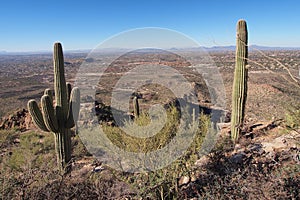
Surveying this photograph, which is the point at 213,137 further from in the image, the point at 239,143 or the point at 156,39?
the point at 156,39

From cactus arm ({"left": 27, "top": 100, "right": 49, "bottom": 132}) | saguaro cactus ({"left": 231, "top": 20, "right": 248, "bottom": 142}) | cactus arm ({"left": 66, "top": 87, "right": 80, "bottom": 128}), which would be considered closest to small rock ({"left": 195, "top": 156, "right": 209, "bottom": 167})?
saguaro cactus ({"left": 231, "top": 20, "right": 248, "bottom": 142})

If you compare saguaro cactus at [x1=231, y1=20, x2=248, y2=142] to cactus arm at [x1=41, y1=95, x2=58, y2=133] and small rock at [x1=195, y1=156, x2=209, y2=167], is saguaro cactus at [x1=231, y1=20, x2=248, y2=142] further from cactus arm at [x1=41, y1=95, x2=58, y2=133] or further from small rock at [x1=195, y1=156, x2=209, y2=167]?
cactus arm at [x1=41, y1=95, x2=58, y2=133]

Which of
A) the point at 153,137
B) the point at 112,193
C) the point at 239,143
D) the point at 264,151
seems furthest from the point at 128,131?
the point at 239,143

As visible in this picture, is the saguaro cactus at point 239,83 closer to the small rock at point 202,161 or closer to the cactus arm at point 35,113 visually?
the small rock at point 202,161

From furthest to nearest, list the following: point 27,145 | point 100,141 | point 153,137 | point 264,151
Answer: point 27,145, point 264,151, point 100,141, point 153,137

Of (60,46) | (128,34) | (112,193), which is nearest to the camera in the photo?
(112,193)

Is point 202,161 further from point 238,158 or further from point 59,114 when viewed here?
point 59,114

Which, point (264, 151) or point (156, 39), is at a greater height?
point (156, 39)

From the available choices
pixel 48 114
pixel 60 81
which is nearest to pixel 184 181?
pixel 48 114
